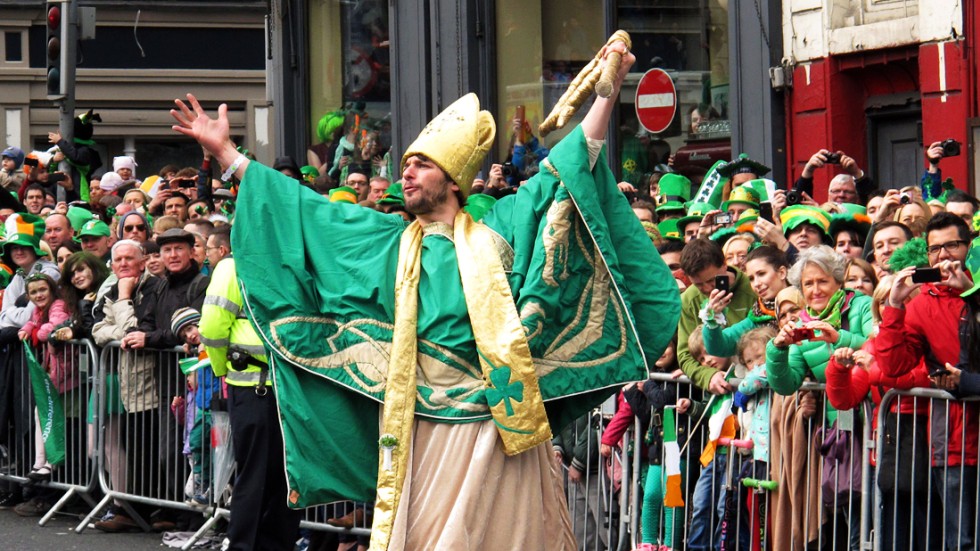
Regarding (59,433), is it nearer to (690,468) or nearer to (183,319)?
(183,319)

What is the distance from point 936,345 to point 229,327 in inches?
131

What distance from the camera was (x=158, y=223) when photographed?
40.2 feet

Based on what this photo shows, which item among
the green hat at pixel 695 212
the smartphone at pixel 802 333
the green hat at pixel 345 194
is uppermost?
the green hat at pixel 345 194

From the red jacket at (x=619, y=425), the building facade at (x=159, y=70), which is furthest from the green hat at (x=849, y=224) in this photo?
the building facade at (x=159, y=70)

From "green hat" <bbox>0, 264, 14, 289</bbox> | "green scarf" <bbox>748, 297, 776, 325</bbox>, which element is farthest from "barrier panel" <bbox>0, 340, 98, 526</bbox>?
"green scarf" <bbox>748, 297, 776, 325</bbox>

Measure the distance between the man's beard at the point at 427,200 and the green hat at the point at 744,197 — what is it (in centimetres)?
465

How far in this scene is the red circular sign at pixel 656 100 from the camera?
1561 cm

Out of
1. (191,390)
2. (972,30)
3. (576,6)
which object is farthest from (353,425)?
(576,6)

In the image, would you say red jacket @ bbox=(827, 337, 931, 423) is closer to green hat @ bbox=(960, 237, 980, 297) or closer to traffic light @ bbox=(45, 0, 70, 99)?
green hat @ bbox=(960, 237, 980, 297)

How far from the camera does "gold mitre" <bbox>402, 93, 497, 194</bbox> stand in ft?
20.8

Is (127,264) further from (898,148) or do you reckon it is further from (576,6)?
(576,6)

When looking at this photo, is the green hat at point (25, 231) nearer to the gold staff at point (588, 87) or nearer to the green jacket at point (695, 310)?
the green jacket at point (695, 310)

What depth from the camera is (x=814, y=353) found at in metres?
7.66

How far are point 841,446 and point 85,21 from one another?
31.8ft
